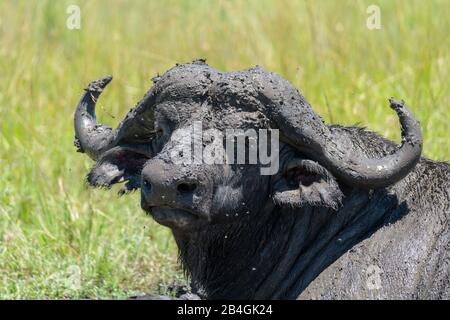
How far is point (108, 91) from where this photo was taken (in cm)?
1234

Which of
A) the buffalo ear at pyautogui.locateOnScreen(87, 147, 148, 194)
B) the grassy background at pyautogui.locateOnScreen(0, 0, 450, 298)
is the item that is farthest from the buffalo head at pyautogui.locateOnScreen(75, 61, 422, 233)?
the grassy background at pyautogui.locateOnScreen(0, 0, 450, 298)

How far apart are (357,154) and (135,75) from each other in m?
6.89

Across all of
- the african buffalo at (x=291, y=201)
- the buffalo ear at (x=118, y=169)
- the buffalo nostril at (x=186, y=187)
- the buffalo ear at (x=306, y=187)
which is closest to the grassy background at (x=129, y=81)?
the buffalo ear at (x=118, y=169)

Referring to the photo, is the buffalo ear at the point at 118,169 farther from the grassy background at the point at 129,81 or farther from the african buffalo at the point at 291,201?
the grassy background at the point at 129,81

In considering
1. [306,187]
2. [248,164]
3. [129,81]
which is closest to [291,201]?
[306,187]

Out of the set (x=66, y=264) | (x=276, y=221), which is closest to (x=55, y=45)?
(x=66, y=264)

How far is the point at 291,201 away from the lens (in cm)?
614

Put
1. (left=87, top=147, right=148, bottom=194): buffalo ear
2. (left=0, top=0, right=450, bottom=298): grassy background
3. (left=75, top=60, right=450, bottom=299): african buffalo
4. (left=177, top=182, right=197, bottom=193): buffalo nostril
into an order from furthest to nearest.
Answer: (left=0, top=0, right=450, bottom=298): grassy background
(left=87, top=147, right=148, bottom=194): buffalo ear
(left=75, top=60, right=450, bottom=299): african buffalo
(left=177, top=182, right=197, bottom=193): buffalo nostril

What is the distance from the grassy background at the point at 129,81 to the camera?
8.46 m

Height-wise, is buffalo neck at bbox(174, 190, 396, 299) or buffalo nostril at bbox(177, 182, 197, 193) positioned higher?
buffalo nostril at bbox(177, 182, 197, 193)

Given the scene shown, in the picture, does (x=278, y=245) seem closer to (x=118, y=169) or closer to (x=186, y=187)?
(x=186, y=187)

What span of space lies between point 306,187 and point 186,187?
0.71 m

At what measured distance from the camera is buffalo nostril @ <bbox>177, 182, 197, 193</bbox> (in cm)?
581

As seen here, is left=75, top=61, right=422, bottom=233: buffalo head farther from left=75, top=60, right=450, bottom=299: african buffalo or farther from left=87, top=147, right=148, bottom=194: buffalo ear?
left=87, top=147, right=148, bottom=194: buffalo ear
